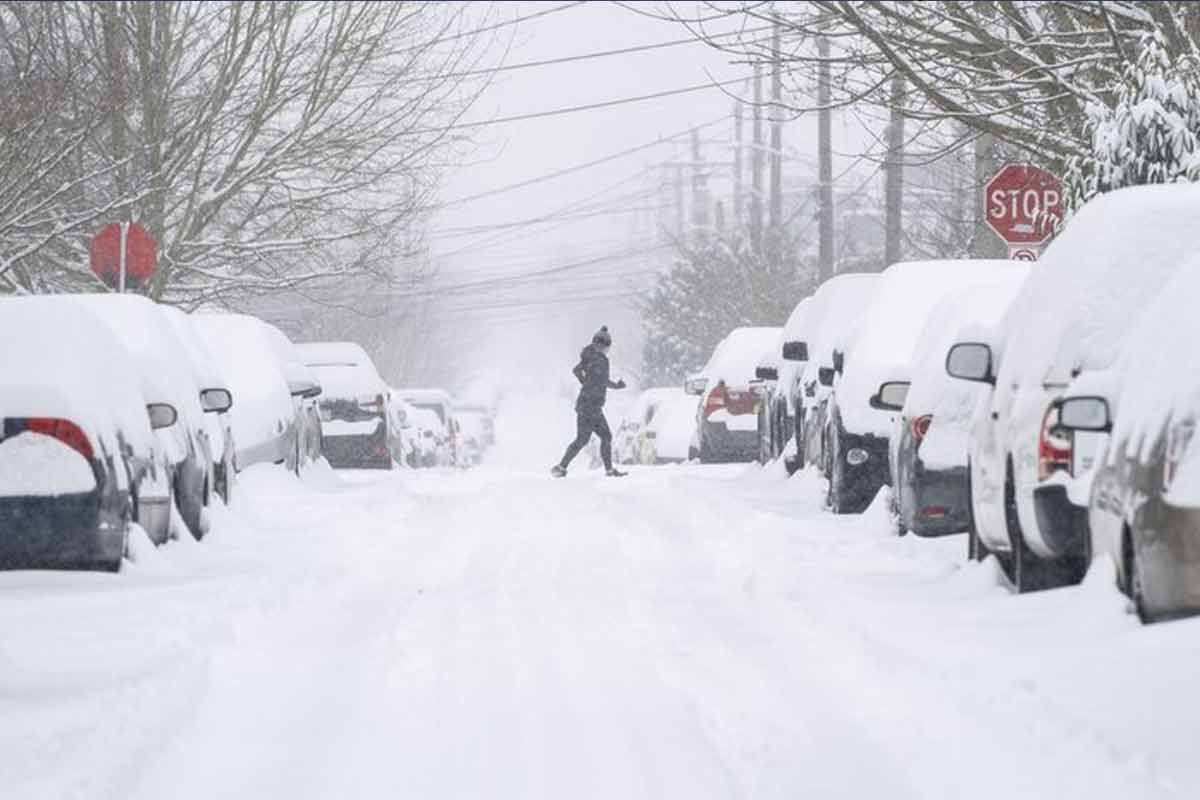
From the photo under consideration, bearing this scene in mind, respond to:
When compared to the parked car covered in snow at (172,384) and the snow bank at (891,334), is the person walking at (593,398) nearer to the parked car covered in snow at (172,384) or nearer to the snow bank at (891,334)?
the snow bank at (891,334)

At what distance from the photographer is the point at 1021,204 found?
19812 mm

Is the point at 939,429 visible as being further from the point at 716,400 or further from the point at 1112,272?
the point at 716,400

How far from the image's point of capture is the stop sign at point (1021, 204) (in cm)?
1962

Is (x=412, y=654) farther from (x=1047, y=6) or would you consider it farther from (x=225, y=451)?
(x=1047, y=6)

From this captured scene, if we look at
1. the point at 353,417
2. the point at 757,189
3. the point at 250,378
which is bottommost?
the point at 353,417

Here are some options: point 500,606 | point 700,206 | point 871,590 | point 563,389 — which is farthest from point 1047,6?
point 563,389

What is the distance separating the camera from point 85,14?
99.2 ft

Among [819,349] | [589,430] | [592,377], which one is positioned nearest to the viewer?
[819,349]

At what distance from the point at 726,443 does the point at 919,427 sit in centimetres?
1507

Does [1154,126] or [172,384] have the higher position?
[1154,126]

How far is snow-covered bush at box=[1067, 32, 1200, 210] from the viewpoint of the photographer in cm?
1502

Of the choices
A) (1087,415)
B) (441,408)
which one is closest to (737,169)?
(441,408)

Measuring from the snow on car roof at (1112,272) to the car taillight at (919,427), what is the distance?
3871mm

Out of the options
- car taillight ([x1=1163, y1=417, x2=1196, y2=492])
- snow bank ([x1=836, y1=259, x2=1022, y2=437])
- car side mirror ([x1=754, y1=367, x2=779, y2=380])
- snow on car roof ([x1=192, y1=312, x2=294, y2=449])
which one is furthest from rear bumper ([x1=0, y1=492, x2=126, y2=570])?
car side mirror ([x1=754, y1=367, x2=779, y2=380])
